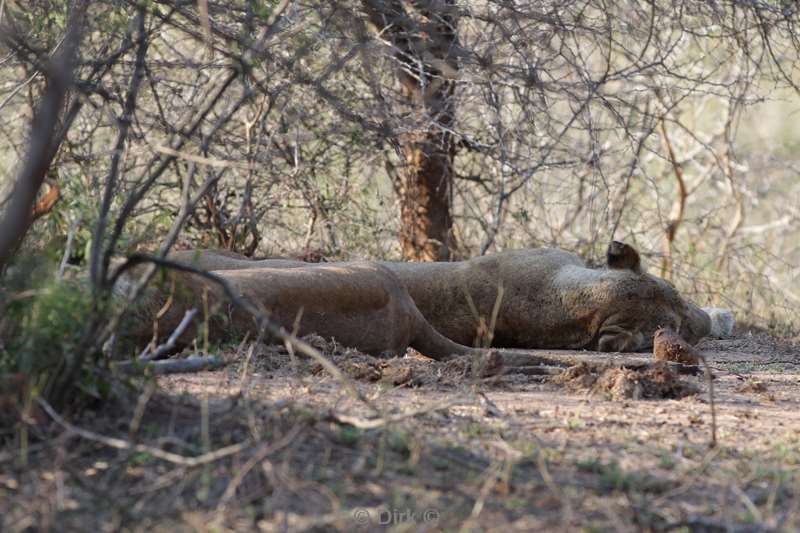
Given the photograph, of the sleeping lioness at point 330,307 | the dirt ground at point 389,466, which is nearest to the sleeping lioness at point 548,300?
the sleeping lioness at point 330,307

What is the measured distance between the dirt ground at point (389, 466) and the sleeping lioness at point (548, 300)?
230 cm

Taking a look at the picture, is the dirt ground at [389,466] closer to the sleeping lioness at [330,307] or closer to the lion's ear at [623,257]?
the sleeping lioness at [330,307]

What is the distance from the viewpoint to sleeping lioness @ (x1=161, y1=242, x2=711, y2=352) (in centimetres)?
679

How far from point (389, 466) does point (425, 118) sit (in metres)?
5.33

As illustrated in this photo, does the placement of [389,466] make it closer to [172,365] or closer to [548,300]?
[172,365]

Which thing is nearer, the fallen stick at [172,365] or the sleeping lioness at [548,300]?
the fallen stick at [172,365]

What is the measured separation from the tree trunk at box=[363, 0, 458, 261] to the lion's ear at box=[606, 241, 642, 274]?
1.48 m

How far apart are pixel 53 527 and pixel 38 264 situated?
1270mm

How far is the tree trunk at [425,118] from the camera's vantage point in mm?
7375

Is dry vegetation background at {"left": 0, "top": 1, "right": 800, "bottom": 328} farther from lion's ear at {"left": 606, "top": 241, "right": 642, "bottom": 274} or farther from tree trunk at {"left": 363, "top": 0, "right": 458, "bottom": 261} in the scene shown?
lion's ear at {"left": 606, "top": 241, "right": 642, "bottom": 274}

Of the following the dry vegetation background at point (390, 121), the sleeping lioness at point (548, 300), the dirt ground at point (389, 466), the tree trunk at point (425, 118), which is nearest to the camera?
the dirt ground at point (389, 466)

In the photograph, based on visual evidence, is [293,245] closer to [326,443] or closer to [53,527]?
[326,443]

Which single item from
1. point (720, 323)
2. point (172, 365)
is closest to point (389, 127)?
point (720, 323)

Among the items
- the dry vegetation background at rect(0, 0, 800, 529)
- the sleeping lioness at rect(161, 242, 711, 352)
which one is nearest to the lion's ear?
the sleeping lioness at rect(161, 242, 711, 352)
